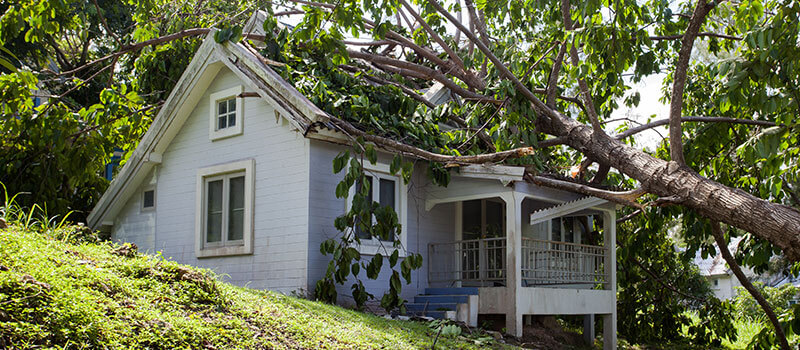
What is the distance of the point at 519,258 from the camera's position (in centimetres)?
1257

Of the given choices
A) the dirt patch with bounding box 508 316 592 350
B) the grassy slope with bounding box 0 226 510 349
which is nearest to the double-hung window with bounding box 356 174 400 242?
the dirt patch with bounding box 508 316 592 350


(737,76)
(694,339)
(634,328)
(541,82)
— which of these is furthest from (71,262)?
(694,339)

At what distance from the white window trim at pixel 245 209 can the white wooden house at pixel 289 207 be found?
0.02 m

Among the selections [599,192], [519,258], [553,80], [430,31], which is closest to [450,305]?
[519,258]

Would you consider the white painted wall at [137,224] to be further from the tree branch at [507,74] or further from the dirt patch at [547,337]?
the dirt patch at [547,337]

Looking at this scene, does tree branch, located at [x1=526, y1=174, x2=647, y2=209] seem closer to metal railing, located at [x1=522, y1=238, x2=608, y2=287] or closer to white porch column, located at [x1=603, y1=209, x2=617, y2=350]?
metal railing, located at [x1=522, y1=238, x2=608, y2=287]

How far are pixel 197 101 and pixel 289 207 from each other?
11.6 ft

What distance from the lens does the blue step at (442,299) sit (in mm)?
12711

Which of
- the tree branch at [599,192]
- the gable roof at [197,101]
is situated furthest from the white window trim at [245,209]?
the tree branch at [599,192]

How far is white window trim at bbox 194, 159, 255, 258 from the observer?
13117mm

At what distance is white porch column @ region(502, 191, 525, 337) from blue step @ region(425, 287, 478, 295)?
70 cm

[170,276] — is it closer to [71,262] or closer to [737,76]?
[71,262]

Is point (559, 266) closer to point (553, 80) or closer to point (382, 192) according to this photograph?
point (553, 80)

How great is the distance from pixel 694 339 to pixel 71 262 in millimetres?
15959
